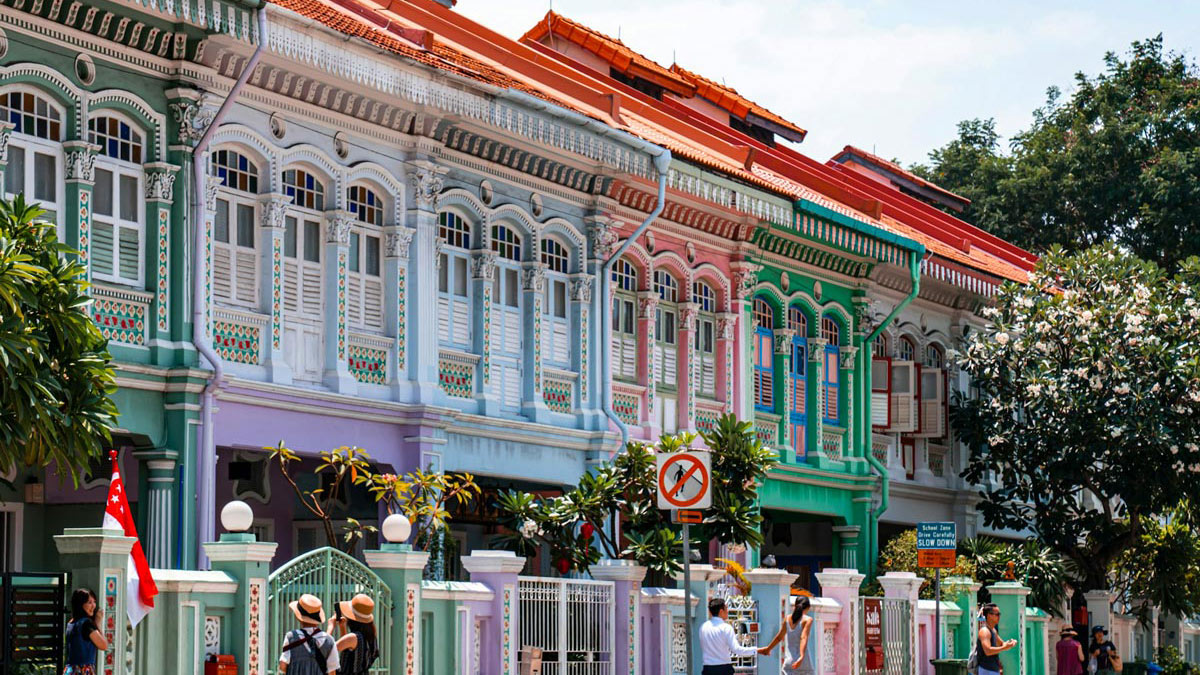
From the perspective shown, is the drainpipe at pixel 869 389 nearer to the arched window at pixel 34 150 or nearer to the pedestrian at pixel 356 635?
the arched window at pixel 34 150

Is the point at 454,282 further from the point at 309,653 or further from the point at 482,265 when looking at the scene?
the point at 309,653

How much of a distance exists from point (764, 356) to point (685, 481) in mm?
12310

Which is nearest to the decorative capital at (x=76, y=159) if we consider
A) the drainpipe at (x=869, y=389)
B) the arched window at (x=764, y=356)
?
the arched window at (x=764, y=356)

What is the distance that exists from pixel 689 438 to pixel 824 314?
9.86 metres

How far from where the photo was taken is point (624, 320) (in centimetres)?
2383

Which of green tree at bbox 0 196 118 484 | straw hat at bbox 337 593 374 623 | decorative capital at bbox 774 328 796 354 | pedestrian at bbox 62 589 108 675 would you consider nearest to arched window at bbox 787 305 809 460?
decorative capital at bbox 774 328 796 354

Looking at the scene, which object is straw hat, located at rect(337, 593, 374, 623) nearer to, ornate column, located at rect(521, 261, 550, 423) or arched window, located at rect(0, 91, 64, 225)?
arched window, located at rect(0, 91, 64, 225)

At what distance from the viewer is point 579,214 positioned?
74.5 ft

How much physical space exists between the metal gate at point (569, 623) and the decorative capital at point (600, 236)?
6.25 metres

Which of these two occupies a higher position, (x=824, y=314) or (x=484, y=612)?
(x=824, y=314)

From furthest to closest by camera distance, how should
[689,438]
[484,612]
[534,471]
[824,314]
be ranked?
1. [824,314]
2. [534,471]
3. [689,438]
4. [484,612]

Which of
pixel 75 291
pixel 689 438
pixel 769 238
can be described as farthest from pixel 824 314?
pixel 75 291

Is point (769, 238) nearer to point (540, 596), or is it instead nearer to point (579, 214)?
point (579, 214)

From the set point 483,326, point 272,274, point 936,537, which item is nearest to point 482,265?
point 483,326
